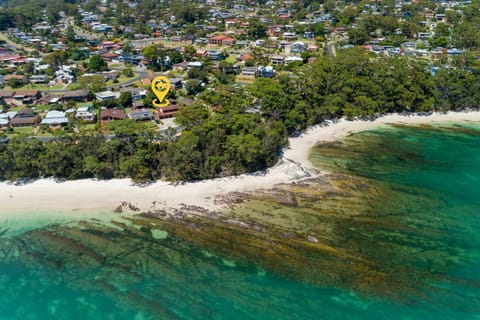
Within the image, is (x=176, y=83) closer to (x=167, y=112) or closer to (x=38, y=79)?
(x=167, y=112)

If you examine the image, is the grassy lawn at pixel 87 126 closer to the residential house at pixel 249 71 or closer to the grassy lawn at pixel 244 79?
the grassy lawn at pixel 244 79

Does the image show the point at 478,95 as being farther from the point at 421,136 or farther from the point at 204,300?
the point at 204,300

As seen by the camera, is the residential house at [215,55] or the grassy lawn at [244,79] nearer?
the grassy lawn at [244,79]

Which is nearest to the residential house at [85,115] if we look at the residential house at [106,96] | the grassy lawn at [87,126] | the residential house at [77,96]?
the grassy lawn at [87,126]

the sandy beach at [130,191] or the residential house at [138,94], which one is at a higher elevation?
the residential house at [138,94]

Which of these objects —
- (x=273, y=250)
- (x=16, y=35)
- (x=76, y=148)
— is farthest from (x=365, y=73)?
(x=16, y=35)

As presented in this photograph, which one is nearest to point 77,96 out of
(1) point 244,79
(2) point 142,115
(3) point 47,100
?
(3) point 47,100

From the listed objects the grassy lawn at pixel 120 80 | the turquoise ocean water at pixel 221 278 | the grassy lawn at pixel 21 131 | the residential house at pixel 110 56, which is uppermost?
the residential house at pixel 110 56
